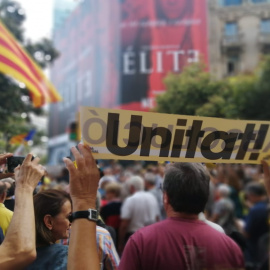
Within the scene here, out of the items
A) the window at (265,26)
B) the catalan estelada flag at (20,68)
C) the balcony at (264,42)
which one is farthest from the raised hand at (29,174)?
the window at (265,26)

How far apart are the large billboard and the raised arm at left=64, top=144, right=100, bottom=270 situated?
3211 centimetres

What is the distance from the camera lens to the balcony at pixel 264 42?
3331 cm

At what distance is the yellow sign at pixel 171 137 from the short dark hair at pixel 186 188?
0.07 m

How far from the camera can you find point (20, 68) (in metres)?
7.01

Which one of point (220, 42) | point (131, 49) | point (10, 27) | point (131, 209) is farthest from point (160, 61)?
point (131, 209)

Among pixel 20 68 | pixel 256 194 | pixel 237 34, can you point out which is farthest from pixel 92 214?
pixel 237 34

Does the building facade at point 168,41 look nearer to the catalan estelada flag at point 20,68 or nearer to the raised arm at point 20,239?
the catalan estelada flag at point 20,68

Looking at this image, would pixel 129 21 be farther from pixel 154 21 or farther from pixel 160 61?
pixel 160 61

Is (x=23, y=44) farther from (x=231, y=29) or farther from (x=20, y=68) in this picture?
(x=231, y=29)

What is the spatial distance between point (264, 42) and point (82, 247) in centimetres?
3407

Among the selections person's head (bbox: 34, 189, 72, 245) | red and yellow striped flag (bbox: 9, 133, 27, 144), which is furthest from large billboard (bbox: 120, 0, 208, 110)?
person's head (bbox: 34, 189, 72, 245)

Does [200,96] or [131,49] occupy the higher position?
[131,49]

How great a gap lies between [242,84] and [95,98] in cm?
1671

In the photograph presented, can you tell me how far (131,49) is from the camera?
1374 inches
